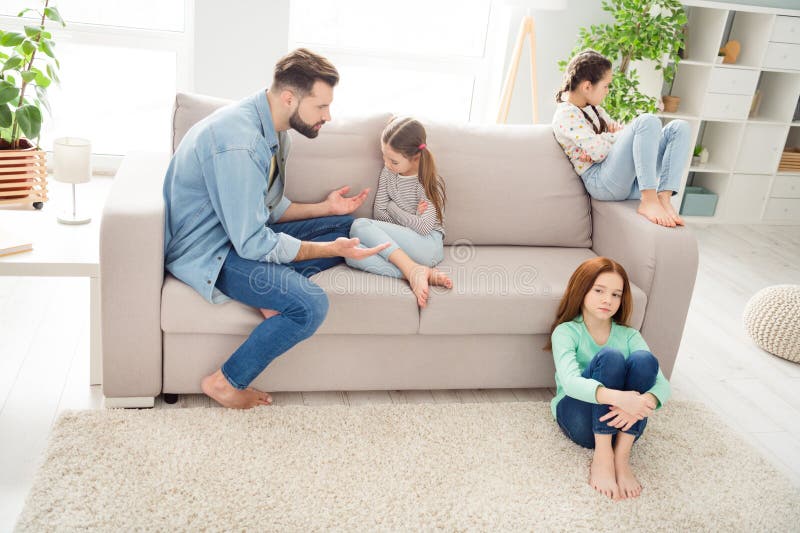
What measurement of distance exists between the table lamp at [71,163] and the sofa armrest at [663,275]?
6.06ft

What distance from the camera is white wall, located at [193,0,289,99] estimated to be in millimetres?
4086

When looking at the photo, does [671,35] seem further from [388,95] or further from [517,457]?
[517,457]

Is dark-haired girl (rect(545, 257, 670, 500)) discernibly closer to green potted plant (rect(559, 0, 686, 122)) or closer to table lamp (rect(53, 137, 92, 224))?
table lamp (rect(53, 137, 92, 224))

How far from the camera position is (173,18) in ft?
14.0

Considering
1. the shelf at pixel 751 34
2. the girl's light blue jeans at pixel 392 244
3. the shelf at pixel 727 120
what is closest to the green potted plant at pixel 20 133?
the girl's light blue jeans at pixel 392 244

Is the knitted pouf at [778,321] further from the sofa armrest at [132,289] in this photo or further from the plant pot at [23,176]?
the plant pot at [23,176]

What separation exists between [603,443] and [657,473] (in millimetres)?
211

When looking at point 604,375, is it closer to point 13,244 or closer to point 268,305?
point 268,305

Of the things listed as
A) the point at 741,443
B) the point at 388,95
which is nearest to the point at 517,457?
the point at 741,443

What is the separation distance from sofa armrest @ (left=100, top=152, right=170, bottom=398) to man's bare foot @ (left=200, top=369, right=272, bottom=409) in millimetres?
154

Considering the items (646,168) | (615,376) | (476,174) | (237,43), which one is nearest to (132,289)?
(476,174)

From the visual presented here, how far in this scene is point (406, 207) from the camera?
8.77ft

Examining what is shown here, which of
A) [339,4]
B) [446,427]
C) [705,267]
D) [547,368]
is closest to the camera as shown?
[446,427]

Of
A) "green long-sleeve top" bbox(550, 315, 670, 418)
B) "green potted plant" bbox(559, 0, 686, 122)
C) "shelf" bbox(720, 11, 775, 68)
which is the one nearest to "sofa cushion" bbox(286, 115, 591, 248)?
"green long-sleeve top" bbox(550, 315, 670, 418)
